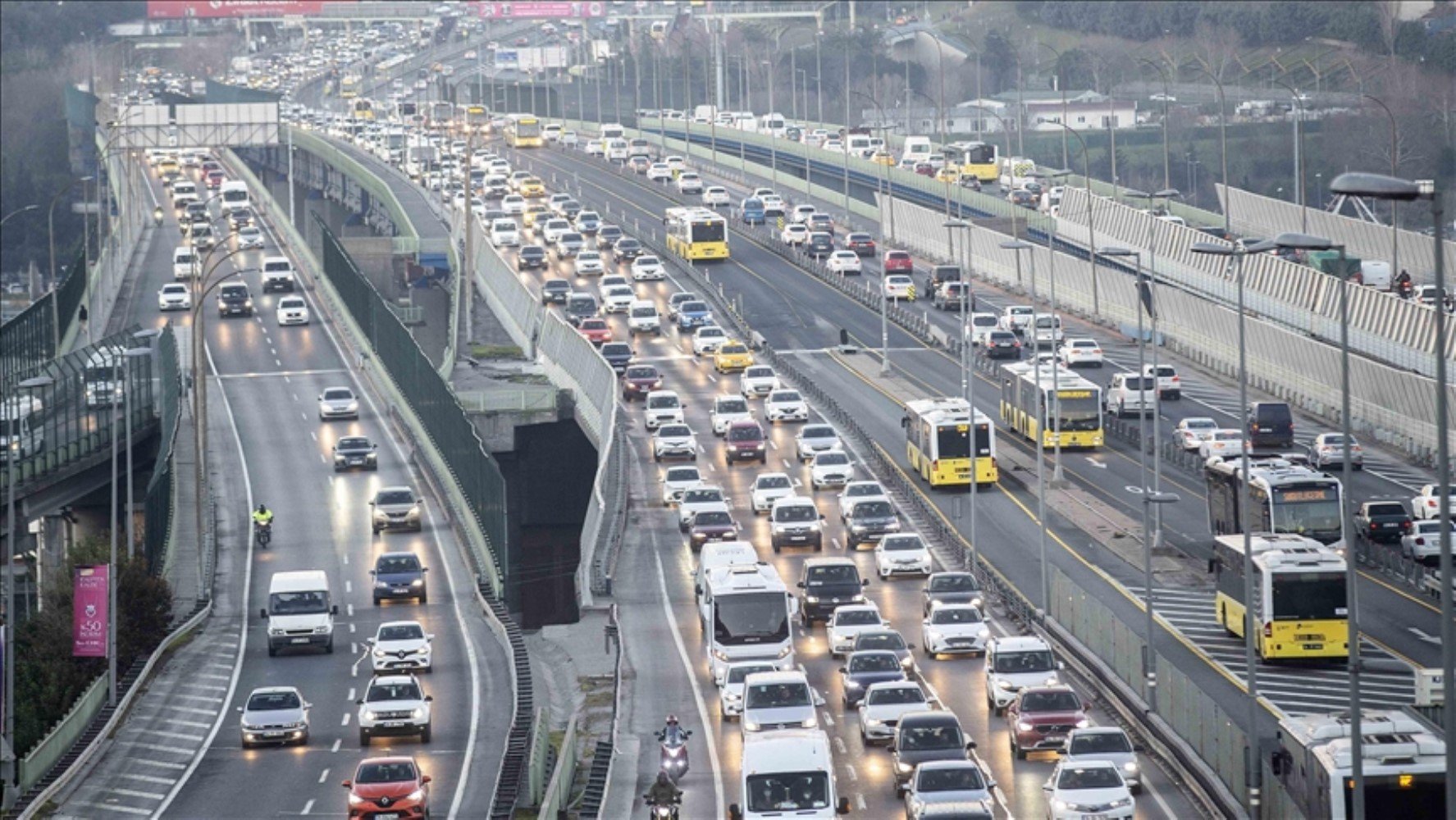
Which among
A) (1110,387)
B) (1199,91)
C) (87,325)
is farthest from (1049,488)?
(1199,91)

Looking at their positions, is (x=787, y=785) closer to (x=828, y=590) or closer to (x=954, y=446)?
(x=828, y=590)

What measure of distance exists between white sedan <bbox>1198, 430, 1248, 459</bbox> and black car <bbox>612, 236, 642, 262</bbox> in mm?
52818

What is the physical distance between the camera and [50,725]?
55.4 meters

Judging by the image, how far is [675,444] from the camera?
76.2 metres

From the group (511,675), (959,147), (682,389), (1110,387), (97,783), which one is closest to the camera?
(97,783)

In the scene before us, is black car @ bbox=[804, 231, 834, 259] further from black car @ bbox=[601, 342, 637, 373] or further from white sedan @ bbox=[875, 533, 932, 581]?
white sedan @ bbox=[875, 533, 932, 581]

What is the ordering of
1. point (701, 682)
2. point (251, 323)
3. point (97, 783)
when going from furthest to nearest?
point (251, 323)
point (701, 682)
point (97, 783)

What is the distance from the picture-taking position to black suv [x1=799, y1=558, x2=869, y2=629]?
179 ft

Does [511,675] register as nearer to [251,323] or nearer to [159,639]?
[159,639]

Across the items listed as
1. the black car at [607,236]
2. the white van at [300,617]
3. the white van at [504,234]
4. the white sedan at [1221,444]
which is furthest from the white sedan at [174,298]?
the white van at [300,617]

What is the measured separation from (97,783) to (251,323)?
229 ft

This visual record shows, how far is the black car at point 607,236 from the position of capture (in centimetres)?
12812

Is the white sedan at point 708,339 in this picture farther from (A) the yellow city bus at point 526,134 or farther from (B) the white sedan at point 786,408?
(A) the yellow city bus at point 526,134

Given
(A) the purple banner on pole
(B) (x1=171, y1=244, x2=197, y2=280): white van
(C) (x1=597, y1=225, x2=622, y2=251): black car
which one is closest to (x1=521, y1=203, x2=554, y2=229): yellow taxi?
(C) (x1=597, y1=225, x2=622, y2=251): black car
